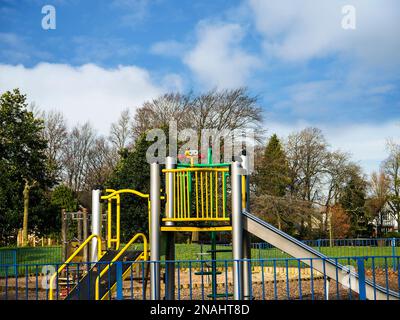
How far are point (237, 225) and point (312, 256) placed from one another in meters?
1.27

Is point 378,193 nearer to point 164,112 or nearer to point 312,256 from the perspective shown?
point 164,112

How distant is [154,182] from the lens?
896cm

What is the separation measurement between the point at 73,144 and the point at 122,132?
17.7 feet

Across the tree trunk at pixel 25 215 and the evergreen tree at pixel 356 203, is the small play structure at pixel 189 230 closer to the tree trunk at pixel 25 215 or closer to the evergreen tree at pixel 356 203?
the tree trunk at pixel 25 215

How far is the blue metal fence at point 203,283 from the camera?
7720mm

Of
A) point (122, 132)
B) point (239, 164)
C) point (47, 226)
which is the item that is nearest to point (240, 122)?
point (122, 132)

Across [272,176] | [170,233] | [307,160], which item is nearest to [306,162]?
[307,160]

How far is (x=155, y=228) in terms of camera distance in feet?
28.9

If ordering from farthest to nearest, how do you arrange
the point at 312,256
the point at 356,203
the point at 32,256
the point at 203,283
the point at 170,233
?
the point at 356,203
the point at 32,256
the point at 203,283
the point at 170,233
the point at 312,256

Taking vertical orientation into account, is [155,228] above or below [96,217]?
below

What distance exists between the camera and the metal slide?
25.9 feet

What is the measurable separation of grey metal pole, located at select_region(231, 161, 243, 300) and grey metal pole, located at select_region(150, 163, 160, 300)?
122cm

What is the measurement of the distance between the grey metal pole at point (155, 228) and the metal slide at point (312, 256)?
1.43 m
